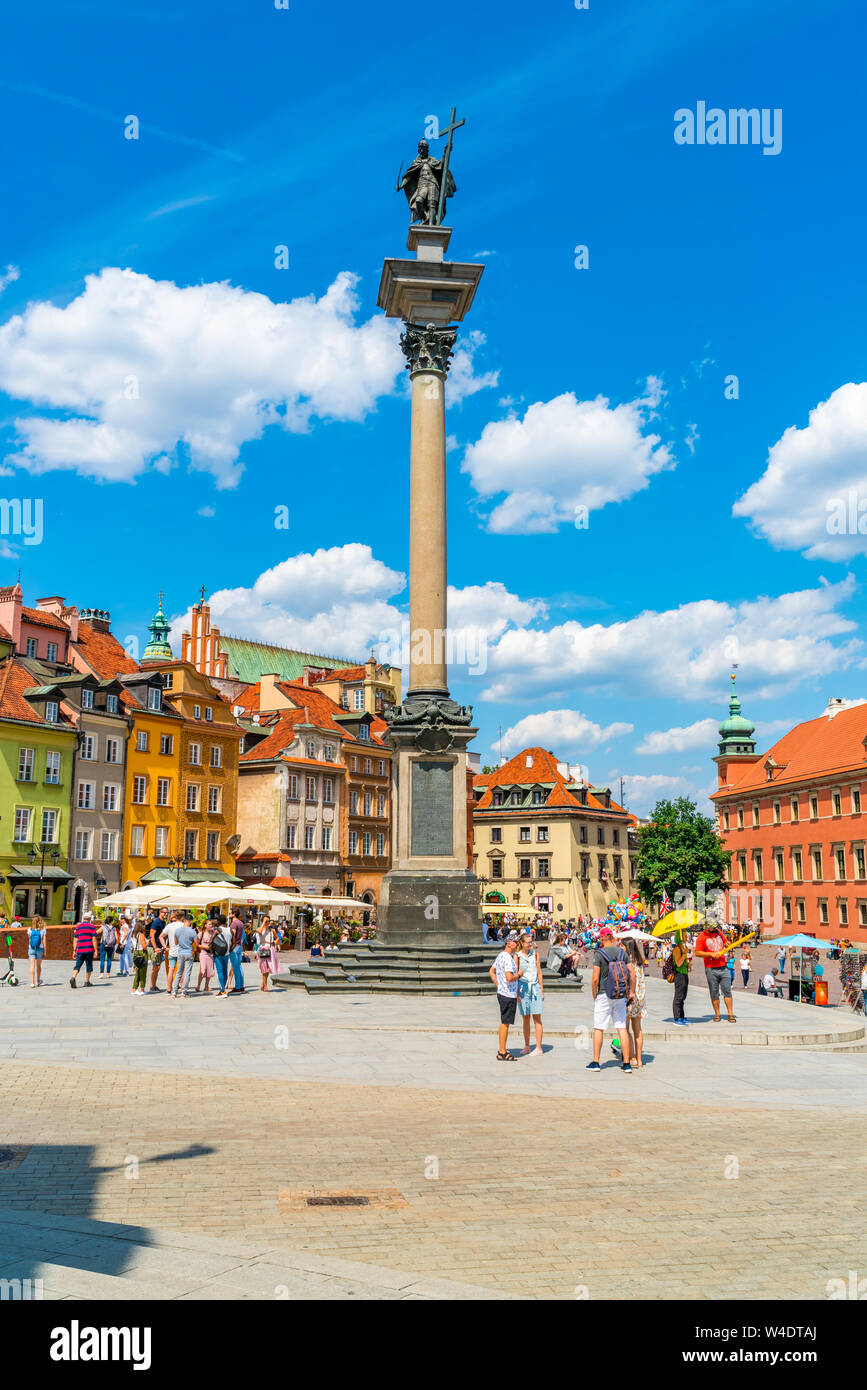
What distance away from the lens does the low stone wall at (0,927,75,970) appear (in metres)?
39.2

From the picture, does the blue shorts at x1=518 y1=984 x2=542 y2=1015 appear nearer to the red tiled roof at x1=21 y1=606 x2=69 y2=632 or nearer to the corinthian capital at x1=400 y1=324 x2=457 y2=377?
the corinthian capital at x1=400 y1=324 x2=457 y2=377

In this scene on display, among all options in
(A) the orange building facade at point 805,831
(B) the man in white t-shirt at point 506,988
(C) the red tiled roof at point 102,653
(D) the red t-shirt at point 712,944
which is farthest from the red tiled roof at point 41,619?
(A) the orange building facade at point 805,831

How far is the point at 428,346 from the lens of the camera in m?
29.3

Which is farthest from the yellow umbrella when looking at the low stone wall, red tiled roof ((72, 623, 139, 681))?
red tiled roof ((72, 623, 139, 681))

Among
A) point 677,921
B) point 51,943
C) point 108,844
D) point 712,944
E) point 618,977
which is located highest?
point 108,844

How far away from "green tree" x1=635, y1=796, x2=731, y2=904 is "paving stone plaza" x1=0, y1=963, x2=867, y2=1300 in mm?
68287

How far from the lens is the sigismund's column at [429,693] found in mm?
26031

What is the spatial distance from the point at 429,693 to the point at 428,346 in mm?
9126

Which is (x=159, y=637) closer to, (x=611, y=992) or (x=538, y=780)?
(x=538, y=780)

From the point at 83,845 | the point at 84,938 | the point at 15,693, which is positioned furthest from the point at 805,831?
the point at 84,938

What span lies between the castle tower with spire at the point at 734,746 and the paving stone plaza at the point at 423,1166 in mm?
97213

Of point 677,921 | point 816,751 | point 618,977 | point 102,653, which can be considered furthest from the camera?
point 816,751

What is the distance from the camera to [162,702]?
65312 millimetres
